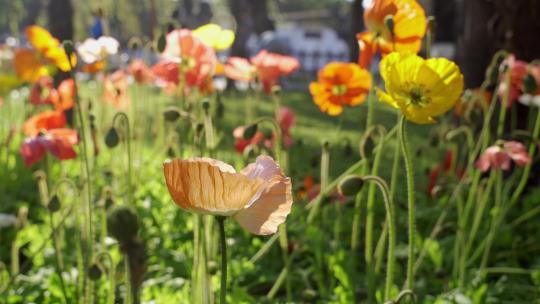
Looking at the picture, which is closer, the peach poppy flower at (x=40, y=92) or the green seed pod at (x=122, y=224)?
the green seed pod at (x=122, y=224)

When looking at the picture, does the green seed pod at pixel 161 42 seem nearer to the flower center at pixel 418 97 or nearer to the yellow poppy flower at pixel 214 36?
the yellow poppy flower at pixel 214 36

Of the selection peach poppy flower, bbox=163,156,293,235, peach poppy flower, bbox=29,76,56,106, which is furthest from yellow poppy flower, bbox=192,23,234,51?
peach poppy flower, bbox=163,156,293,235

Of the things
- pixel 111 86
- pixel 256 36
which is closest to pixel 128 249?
pixel 111 86

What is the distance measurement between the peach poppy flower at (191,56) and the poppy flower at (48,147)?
14.5 inches

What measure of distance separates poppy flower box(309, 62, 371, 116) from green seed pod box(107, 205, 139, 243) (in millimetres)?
1310

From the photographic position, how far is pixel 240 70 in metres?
2.36

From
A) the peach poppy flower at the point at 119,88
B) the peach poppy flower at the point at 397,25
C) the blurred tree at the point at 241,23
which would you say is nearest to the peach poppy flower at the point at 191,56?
the peach poppy flower at the point at 397,25

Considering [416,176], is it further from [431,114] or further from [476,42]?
[431,114]

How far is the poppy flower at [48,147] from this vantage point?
187 cm

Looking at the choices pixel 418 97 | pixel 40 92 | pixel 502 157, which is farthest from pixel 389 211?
pixel 40 92

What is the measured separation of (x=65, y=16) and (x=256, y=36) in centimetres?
1980

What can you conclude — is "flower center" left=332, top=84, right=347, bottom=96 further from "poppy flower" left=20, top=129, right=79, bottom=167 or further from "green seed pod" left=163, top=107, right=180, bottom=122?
"poppy flower" left=20, top=129, right=79, bottom=167

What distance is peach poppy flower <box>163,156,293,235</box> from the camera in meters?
0.84

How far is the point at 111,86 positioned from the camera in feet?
9.94
